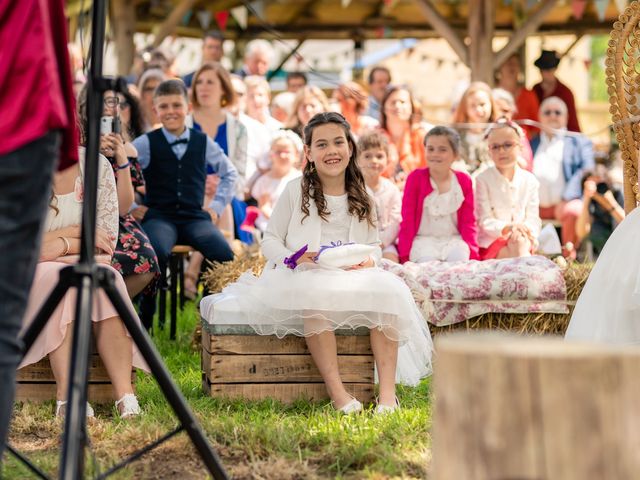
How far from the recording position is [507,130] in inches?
244

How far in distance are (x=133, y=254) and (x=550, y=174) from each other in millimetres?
4015

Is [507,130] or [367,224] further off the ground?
[507,130]

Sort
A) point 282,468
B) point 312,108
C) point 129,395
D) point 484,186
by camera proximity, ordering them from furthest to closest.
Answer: point 312,108 < point 484,186 < point 129,395 < point 282,468

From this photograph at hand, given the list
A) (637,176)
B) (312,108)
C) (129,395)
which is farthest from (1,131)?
(312,108)

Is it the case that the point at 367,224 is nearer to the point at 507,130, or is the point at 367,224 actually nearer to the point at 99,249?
the point at 99,249

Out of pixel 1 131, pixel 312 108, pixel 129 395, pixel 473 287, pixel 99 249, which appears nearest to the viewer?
pixel 1 131

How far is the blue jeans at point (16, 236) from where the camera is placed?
2.20 meters

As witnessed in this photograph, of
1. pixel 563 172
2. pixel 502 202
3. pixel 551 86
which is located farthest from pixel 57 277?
pixel 551 86

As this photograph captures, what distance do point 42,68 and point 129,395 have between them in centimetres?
206

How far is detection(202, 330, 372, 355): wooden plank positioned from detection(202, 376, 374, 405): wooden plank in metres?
0.13

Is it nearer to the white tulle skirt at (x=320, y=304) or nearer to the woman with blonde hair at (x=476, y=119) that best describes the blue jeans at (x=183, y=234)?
the white tulle skirt at (x=320, y=304)

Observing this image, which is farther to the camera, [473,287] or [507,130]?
[507,130]

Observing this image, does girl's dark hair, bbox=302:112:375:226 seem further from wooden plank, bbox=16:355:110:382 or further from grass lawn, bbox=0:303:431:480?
wooden plank, bbox=16:355:110:382

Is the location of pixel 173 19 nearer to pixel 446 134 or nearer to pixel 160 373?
pixel 446 134
